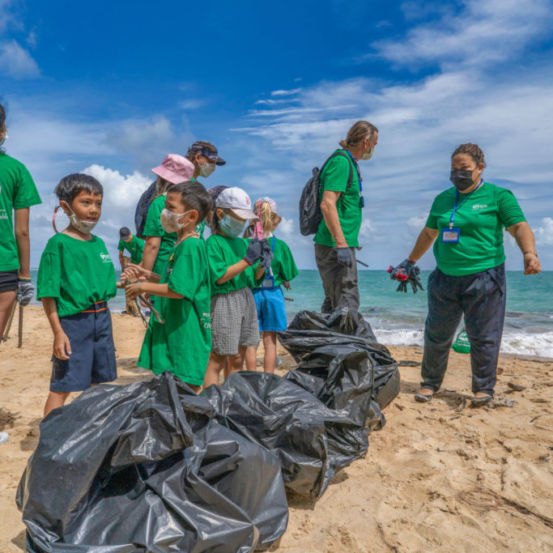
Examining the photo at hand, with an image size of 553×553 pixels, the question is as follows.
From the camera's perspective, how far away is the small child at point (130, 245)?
7016 mm

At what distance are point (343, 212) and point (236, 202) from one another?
1.16 metres

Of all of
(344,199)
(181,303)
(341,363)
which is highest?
(344,199)

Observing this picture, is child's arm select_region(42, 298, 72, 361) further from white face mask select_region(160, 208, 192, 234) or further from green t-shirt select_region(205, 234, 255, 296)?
green t-shirt select_region(205, 234, 255, 296)

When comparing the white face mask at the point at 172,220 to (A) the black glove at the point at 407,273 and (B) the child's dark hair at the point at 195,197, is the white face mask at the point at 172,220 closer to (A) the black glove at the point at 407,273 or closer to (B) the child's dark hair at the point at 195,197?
(B) the child's dark hair at the point at 195,197

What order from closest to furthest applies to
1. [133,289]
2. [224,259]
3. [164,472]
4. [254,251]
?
[164,472]
[133,289]
[254,251]
[224,259]

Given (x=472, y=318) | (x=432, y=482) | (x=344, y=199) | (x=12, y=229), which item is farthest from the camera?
(x=344, y=199)

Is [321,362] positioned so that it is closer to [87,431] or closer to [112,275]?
[112,275]

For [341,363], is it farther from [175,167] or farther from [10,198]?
[10,198]

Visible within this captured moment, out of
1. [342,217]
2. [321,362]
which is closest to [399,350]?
[342,217]

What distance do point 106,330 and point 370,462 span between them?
170cm

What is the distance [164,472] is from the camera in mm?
1712

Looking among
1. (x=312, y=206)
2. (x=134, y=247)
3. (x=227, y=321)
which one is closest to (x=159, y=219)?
(x=227, y=321)

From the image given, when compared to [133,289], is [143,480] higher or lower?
lower

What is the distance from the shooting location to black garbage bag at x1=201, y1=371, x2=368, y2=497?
84.2 inches
